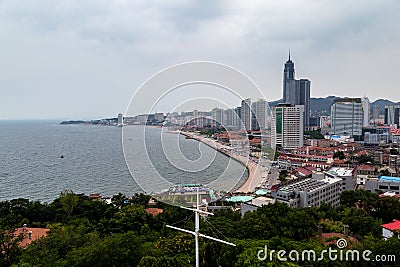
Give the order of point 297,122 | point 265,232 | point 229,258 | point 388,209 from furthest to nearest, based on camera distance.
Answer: point 297,122, point 388,209, point 265,232, point 229,258

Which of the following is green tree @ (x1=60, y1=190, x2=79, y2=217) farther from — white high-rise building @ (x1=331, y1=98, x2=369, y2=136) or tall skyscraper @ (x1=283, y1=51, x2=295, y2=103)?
tall skyscraper @ (x1=283, y1=51, x2=295, y2=103)

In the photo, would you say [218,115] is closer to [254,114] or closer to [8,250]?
[254,114]

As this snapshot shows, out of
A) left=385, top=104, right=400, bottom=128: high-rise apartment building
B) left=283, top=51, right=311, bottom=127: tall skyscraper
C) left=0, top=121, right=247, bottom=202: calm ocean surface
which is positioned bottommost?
left=0, top=121, right=247, bottom=202: calm ocean surface

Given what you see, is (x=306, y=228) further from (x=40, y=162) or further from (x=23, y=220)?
(x=40, y=162)

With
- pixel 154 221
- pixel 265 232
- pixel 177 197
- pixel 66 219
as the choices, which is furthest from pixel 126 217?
pixel 177 197

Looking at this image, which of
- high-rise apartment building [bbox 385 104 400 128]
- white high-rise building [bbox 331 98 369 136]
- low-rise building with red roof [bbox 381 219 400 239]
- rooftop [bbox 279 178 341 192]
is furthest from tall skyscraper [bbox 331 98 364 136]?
low-rise building with red roof [bbox 381 219 400 239]

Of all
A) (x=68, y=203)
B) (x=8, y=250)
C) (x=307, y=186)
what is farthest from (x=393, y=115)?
(x=8, y=250)
